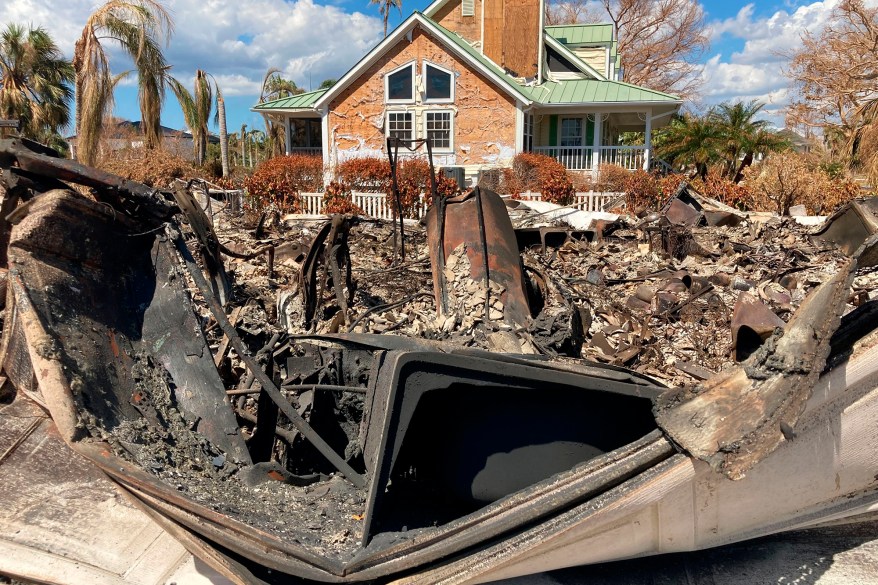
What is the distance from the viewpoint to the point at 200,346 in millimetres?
3107

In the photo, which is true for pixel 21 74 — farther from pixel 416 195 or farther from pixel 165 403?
pixel 165 403

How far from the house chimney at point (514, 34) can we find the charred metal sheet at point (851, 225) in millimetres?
13726

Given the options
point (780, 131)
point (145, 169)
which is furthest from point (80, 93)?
point (780, 131)

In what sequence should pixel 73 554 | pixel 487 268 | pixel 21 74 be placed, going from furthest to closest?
1. pixel 21 74
2. pixel 487 268
3. pixel 73 554

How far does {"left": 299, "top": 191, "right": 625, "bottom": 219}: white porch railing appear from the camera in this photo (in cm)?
1431

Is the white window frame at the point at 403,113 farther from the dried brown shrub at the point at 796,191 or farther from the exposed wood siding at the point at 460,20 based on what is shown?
the dried brown shrub at the point at 796,191

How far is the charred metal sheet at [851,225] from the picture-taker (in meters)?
7.60

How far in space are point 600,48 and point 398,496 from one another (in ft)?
81.3

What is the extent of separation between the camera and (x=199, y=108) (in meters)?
26.8

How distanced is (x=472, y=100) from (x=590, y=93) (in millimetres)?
3795

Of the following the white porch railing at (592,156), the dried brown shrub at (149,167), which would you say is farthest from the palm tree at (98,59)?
the white porch railing at (592,156)

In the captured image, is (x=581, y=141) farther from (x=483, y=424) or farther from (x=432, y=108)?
(x=483, y=424)

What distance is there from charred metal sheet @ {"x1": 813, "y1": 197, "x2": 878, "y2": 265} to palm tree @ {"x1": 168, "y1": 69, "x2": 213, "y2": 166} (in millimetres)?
23504

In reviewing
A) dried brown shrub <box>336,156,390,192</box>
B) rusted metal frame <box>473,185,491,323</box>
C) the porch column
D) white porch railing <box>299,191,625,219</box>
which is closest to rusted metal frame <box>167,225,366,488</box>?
rusted metal frame <box>473,185,491,323</box>
